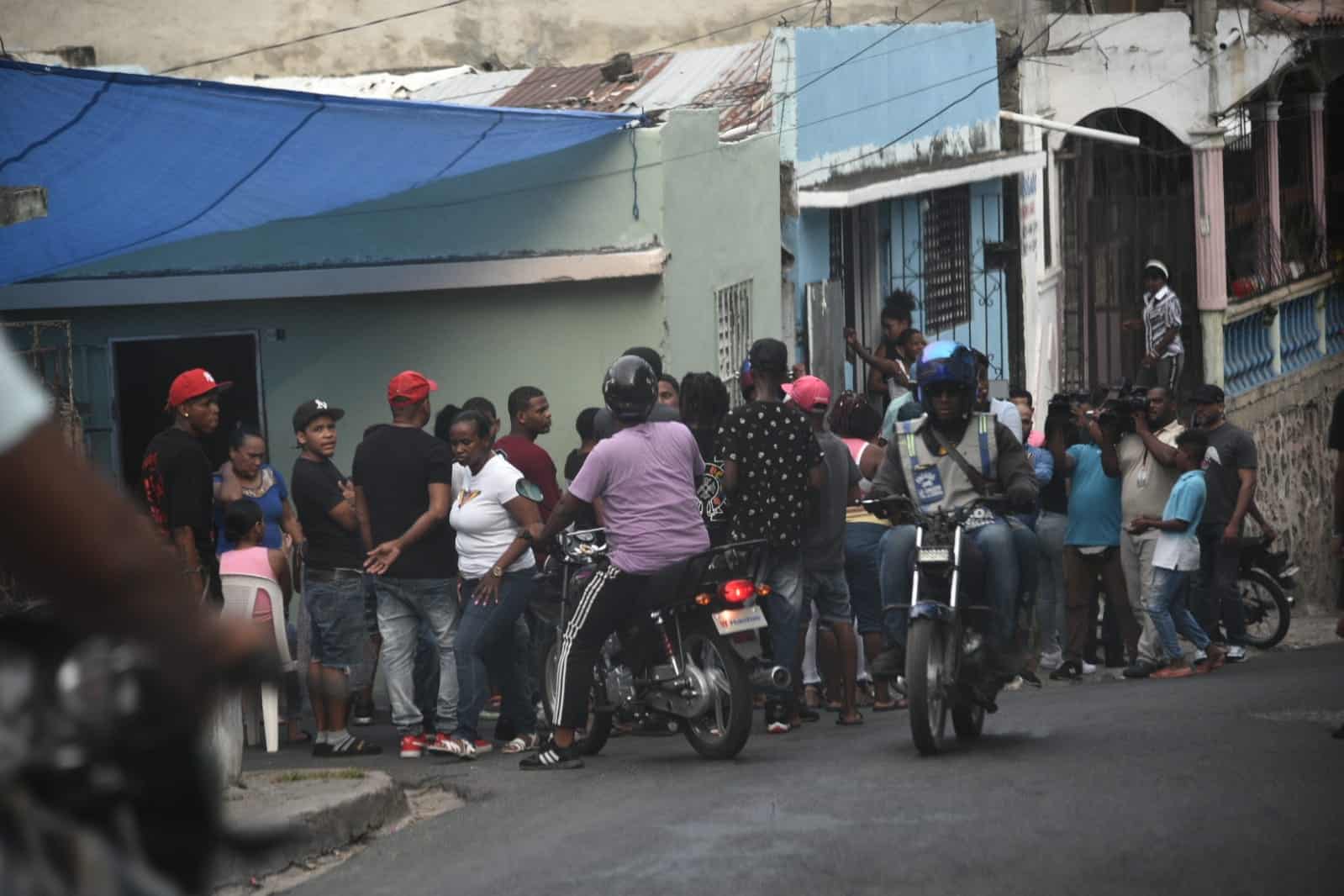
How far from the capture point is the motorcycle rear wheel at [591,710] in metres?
9.05

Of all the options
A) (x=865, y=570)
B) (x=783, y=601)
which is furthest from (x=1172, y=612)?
(x=783, y=601)

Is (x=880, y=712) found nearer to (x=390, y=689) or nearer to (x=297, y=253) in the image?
(x=390, y=689)

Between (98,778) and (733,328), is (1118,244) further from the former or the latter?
(98,778)

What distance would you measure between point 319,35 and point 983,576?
15674mm

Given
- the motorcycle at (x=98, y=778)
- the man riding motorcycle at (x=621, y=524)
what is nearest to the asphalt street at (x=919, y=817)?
the man riding motorcycle at (x=621, y=524)

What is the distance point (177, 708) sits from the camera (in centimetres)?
157

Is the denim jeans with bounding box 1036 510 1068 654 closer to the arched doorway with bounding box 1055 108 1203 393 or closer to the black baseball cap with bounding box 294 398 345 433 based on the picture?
the black baseball cap with bounding box 294 398 345 433

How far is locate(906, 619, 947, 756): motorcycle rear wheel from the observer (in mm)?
8055

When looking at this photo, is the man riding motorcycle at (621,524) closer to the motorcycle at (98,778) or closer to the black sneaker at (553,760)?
the black sneaker at (553,760)

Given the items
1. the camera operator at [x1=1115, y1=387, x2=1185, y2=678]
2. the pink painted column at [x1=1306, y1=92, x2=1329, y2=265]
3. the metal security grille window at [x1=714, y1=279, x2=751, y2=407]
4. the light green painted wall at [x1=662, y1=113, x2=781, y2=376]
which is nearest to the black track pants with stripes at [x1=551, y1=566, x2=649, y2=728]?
the light green painted wall at [x1=662, y1=113, x2=781, y2=376]

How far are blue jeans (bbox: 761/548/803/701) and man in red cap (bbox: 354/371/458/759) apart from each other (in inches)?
60.6

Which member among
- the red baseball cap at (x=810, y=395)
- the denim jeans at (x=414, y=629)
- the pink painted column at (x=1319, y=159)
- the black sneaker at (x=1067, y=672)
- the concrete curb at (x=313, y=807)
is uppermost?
the pink painted column at (x=1319, y=159)

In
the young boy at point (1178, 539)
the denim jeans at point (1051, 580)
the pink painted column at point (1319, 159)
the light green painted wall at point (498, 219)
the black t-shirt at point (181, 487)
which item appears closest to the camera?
the black t-shirt at point (181, 487)

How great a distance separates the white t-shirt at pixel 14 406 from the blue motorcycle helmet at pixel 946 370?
7.05 meters
